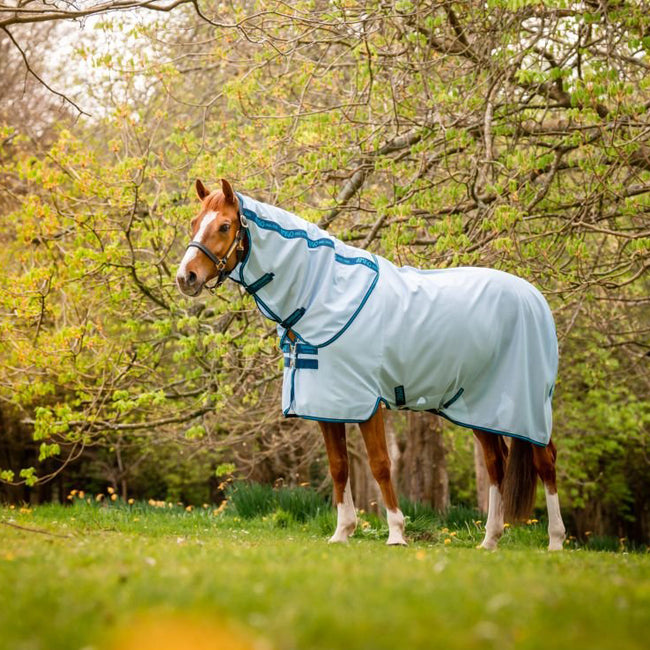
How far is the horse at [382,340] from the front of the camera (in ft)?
20.4

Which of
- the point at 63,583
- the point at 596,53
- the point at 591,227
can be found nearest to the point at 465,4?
the point at 596,53

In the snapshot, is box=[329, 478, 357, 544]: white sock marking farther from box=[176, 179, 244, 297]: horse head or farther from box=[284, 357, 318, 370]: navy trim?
box=[176, 179, 244, 297]: horse head

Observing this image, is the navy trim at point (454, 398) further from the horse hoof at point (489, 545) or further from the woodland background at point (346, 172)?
the woodland background at point (346, 172)

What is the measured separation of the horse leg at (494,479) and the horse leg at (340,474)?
1155mm

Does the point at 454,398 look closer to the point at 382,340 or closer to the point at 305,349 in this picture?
the point at 382,340

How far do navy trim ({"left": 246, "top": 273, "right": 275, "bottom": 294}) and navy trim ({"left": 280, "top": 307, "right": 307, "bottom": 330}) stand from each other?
32 cm

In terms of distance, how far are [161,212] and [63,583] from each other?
26.8 ft

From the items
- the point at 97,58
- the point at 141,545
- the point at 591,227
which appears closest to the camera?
the point at 141,545

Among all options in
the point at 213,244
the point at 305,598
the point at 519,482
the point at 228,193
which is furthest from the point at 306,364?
the point at 305,598

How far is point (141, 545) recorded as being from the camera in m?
5.41

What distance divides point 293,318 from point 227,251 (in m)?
0.74

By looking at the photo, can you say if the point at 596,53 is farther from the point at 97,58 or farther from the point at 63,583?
the point at 63,583

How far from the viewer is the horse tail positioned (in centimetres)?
670

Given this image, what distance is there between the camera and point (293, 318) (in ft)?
21.0
